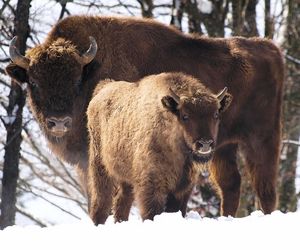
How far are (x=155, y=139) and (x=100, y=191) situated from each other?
3.95ft

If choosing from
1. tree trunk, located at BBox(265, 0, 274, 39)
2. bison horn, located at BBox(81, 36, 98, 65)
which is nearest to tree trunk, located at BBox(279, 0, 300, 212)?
tree trunk, located at BBox(265, 0, 274, 39)

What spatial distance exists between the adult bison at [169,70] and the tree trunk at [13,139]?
8.13 feet

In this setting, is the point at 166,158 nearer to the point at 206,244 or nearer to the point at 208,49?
the point at 206,244

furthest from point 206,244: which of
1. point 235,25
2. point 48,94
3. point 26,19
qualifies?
point 235,25

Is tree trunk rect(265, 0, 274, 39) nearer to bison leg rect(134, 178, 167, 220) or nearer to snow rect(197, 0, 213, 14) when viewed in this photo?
snow rect(197, 0, 213, 14)

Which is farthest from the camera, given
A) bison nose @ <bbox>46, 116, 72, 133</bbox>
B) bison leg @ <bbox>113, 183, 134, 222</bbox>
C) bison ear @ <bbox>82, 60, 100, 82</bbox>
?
bison ear @ <bbox>82, 60, 100, 82</bbox>

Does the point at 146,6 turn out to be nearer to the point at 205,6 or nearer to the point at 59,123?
the point at 205,6

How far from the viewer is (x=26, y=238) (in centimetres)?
613

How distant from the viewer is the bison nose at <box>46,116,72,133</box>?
8648 millimetres

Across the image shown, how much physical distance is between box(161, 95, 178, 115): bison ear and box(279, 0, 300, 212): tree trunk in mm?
9504

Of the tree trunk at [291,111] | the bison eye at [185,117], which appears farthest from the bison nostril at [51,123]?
the tree trunk at [291,111]

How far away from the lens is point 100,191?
7.93 meters

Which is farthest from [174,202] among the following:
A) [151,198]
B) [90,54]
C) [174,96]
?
[90,54]

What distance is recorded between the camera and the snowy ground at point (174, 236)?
17.3 ft
